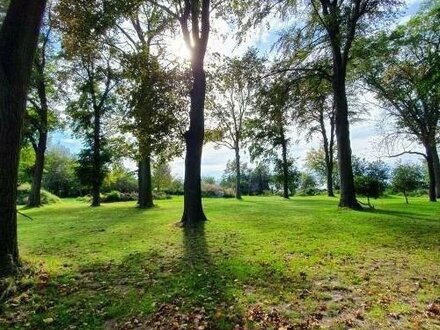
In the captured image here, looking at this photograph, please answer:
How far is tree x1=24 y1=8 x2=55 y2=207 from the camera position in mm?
28016

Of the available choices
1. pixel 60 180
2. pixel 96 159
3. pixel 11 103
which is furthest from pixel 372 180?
pixel 60 180

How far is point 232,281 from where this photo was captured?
6801mm

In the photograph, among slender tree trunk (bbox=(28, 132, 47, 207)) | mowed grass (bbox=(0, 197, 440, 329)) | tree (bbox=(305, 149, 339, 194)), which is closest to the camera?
mowed grass (bbox=(0, 197, 440, 329))

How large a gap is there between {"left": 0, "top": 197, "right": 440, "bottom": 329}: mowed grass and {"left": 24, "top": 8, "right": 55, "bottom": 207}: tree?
61.3 feet

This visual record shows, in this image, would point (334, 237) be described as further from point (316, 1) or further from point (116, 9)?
point (316, 1)

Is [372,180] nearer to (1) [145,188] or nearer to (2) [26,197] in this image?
(1) [145,188]

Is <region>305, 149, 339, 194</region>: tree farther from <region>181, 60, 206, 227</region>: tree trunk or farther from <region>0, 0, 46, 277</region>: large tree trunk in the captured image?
<region>0, 0, 46, 277</region>: large tree trunk

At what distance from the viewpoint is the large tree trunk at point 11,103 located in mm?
6855

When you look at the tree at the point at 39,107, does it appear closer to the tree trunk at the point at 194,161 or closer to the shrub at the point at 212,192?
the tree trunk at the point at 194,161

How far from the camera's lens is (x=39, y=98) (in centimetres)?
2969

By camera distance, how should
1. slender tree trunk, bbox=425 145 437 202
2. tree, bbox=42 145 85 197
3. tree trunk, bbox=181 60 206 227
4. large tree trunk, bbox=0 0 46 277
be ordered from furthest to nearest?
tree, bbox=42 145 85 197 → slender tree trunk, bbox=425 145 437 202 → tree trunk, bbox=181 60 206 227 → large tree trunk, bbox=0 0 46 277

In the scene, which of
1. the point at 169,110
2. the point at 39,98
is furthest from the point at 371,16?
the point at 39,98

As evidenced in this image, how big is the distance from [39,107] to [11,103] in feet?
82.2

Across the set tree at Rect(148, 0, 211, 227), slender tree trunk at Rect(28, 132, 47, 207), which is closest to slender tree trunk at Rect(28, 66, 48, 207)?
slender tree trunk at Rect(28, 132, 47, 207)
